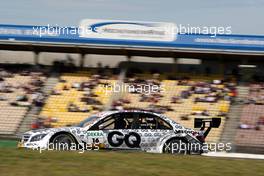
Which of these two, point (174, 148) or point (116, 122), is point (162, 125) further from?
point (116, 122)

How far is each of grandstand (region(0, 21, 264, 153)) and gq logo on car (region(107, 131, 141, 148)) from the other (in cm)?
778

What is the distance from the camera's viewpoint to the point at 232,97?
26.1 m

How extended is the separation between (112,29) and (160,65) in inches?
129

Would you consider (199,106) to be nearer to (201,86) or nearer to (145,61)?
(201,86)

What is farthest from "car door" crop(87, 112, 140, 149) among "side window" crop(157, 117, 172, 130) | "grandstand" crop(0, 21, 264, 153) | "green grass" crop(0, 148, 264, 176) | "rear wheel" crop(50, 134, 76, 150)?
"grandstand" crop(0, 21, 264, 153)

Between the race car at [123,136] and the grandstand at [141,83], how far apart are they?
728 centimetres

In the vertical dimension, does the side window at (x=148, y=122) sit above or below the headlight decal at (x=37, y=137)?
above

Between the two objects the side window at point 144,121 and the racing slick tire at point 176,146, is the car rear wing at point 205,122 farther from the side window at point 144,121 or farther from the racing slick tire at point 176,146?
the side window at point 144,121

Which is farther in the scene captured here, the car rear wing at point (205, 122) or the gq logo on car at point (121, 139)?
the car rear wing at point (205, 122)

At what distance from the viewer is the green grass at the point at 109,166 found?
28.3 feet

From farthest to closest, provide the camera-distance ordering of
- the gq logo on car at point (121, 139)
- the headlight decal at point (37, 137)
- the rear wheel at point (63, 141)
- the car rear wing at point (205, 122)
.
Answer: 1. the car rear wing at point (205, 122)
2. the gq logo on car at point (121, 139)
3. the headlight decal at point (37, 137)
4. the rear wheel at point (63, 141)

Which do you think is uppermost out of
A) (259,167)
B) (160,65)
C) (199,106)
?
(160,65)

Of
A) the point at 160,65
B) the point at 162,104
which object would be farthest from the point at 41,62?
the point at 162,104

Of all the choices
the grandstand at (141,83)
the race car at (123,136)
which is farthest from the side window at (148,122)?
the grandstand at (141,83)
